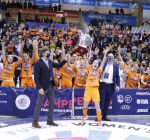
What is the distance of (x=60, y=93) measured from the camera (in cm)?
907

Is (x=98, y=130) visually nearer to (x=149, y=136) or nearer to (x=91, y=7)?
(x=149, y=136)

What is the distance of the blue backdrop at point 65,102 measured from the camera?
29.1 feet

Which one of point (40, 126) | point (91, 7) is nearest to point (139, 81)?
point (40, 126)

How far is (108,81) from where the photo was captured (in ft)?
28.4

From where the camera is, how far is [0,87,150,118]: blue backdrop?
29.1ft

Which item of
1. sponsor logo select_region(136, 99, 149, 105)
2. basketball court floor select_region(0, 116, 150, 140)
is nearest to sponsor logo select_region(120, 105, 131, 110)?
sponsor logo select_region(136, 99, 149, 105)

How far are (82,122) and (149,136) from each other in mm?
1662

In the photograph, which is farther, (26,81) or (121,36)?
(121,36)

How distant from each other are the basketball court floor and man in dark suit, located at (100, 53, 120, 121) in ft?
1.92

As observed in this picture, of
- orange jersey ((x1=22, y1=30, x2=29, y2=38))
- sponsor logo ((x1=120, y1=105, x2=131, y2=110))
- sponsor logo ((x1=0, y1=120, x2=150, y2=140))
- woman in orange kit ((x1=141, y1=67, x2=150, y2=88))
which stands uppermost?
orange jersey ((x1=22, y1=30, x2=29, y2=38))

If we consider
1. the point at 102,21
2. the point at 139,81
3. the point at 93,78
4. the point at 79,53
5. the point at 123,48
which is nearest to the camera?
the point at 93,78

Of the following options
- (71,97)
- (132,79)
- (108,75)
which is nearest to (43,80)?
(71,97)

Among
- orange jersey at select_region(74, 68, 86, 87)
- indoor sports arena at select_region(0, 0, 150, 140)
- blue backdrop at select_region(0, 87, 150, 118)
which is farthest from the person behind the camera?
orange jersey at select_region(74, 68, 86, 87)

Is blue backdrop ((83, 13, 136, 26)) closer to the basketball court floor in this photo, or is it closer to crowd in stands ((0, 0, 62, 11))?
crowd in stands ((0, 0, 62, 11))
